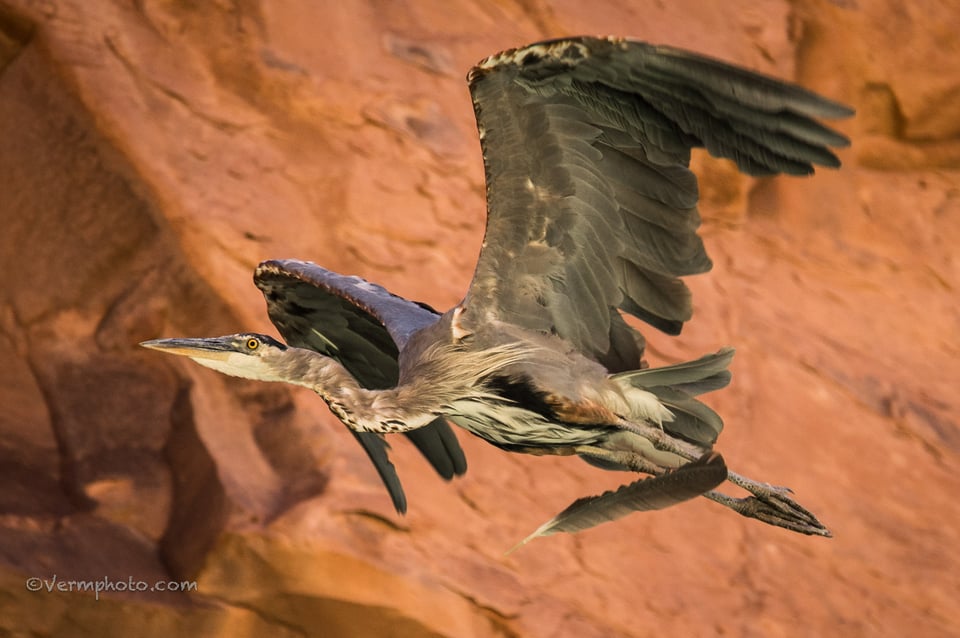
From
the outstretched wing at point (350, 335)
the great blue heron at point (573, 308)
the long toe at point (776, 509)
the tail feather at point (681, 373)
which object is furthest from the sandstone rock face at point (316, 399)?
the tail feather at point (681, 373)

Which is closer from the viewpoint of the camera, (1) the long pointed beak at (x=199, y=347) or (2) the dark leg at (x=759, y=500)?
(1) the long pointed beak at (x=199, y=347)

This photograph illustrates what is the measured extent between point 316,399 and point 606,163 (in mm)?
2364

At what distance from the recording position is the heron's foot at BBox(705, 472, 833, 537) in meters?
4.33

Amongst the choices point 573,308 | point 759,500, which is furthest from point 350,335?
point 759,500

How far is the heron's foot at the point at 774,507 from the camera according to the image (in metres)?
4.33

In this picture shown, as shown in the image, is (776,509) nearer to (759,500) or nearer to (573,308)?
(759,500)

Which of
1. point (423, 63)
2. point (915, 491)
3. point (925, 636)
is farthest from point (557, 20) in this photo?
point (925, 636)

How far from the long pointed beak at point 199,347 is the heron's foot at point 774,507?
166 cm

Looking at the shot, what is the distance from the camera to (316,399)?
584 centimetres

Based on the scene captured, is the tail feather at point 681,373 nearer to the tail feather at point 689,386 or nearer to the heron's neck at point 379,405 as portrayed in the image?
the tail feather at point 689,386

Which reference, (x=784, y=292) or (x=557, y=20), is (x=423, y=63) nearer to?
(x=557, y=20)

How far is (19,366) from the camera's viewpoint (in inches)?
239

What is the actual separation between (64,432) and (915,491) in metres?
4.10

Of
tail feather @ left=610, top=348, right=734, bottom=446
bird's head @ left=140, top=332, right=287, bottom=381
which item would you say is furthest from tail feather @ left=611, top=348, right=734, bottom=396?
bird's head @ left=140, top=332, right=287, bottom=381
